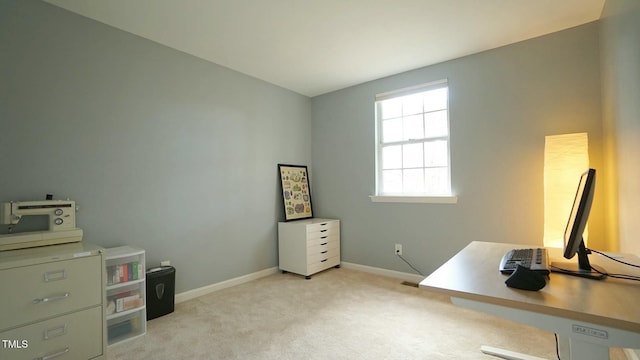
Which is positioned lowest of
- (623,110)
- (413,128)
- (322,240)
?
(322,240)

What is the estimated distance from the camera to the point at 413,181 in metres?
3.42

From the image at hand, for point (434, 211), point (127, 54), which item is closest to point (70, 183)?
point (127, 54)

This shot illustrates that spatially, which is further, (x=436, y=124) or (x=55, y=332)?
(x=436, y=124)

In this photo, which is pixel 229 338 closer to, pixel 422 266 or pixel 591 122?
pixel 422 266

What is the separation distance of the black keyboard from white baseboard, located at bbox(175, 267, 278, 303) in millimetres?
2733

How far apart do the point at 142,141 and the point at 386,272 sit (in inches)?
118

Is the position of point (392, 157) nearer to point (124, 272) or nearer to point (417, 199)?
point (417, 199)

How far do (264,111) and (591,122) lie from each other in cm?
329

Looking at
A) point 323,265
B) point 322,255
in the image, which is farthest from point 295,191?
point 323,265

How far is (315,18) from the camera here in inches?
90.7

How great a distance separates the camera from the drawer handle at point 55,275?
163cm

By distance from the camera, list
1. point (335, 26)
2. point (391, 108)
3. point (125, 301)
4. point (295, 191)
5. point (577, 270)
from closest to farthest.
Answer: point (577, 270), point (125, 301), point (335, 26), point (391, 108), point (295, 191)

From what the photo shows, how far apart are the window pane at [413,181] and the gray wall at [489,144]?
220mm

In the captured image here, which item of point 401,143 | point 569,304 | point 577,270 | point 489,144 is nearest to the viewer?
point 569,304
